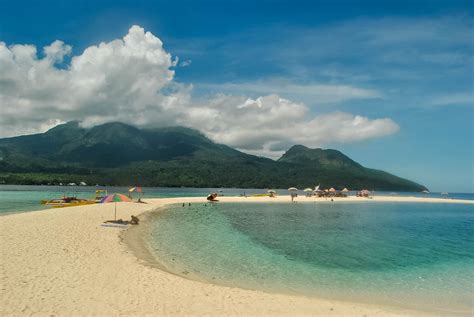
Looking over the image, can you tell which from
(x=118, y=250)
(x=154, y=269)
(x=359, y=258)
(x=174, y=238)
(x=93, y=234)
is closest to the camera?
(x=154, y=269)

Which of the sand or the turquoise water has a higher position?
the sand

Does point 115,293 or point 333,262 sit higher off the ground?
point 115,293

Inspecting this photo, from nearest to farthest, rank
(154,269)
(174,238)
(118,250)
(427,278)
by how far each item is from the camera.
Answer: (154,269)
(427,278)
(118,250)
(174,238)

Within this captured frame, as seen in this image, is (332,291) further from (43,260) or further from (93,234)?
(93,234)

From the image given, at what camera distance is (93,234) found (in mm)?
24531

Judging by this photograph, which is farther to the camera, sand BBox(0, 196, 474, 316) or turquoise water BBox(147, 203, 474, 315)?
turquoise water BBox(147, 203, 474, 315)

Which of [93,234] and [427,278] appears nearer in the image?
[427,278]

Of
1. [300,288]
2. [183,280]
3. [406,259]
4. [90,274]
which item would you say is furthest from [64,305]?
[406,259]

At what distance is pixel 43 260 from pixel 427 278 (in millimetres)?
18768

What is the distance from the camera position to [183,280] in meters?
14.3

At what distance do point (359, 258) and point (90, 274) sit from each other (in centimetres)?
1552

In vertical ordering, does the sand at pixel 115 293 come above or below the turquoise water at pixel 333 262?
above

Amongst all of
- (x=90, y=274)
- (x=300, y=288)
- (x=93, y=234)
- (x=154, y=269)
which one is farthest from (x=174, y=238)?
(x=300, y=288)

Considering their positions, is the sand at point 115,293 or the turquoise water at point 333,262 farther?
the turquoise water at point 333,262
